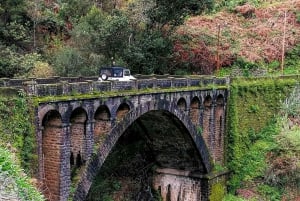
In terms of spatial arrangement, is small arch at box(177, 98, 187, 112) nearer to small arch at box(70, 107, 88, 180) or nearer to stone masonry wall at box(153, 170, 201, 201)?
stone masonry wall at box(153, 170, 201, 201)

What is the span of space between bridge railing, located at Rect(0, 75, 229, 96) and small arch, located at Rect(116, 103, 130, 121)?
0.74 meters

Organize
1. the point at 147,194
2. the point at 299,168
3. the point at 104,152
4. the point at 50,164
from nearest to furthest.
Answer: the point at 50,164, the point at 104,152, the point at 299,168, the point at 147,194

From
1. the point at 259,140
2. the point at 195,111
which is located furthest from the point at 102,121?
the point at 259,140

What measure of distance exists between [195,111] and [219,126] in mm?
3120

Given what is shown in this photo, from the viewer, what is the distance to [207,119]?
27.6 m

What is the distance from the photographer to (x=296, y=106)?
32281 millimetres

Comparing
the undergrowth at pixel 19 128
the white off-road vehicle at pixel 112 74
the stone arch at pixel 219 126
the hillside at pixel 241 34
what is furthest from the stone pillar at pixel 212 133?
the undergrowth at pixel 19 128

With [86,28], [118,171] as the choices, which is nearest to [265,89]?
[118,171]

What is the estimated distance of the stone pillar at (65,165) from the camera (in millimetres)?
15680

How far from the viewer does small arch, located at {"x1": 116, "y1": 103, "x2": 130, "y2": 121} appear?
19580mm

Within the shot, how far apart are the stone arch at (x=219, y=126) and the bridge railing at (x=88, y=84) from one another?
1163 millimetres

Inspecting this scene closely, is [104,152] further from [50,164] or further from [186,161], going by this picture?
[186,161]

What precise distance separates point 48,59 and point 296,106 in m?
21.6

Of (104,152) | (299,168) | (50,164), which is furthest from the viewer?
(299,168)
